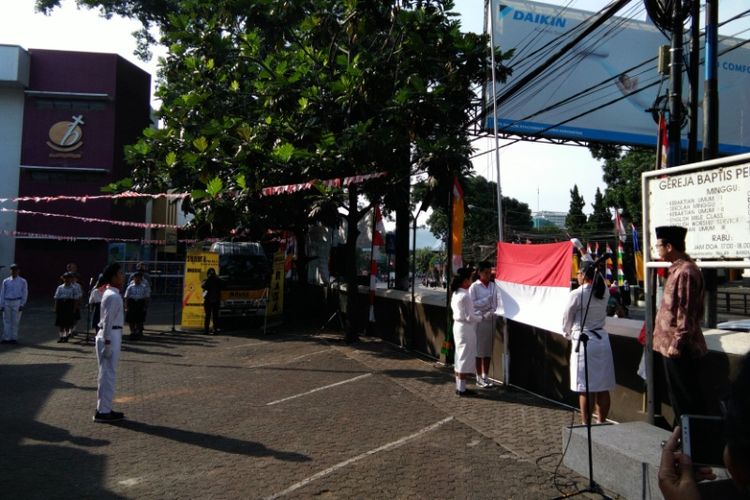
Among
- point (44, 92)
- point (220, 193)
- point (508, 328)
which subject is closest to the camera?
point (508, 328)

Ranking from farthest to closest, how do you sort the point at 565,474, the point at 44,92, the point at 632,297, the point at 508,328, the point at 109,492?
the point at 44,92
the point at 632,297
the point at 508,328
the point at 565,474
the point at 109,492

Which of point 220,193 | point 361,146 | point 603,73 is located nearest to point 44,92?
point 220,193

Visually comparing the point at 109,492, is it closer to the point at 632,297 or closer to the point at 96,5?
the point at 96,5

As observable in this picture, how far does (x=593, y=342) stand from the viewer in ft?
19.8

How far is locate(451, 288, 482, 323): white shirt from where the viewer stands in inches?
319

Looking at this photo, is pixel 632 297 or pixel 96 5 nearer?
pixel 96 5

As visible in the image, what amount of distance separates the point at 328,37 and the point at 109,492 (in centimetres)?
984

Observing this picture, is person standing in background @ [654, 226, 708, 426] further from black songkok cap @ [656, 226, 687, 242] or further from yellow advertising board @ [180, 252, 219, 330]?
yellow advertising board @ [180, 252, 219, 330]

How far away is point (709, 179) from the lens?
5020 millimetres

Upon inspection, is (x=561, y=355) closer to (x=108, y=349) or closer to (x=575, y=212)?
(x=108, y=349)

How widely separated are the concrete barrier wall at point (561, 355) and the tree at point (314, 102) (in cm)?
249

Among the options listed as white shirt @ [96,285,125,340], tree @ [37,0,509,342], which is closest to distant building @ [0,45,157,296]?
tree @ [37,0,509,342]

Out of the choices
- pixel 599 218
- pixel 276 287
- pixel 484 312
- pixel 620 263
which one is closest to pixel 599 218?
pixel 599 218

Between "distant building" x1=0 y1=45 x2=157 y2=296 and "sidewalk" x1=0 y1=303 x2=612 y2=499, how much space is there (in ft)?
64.0
